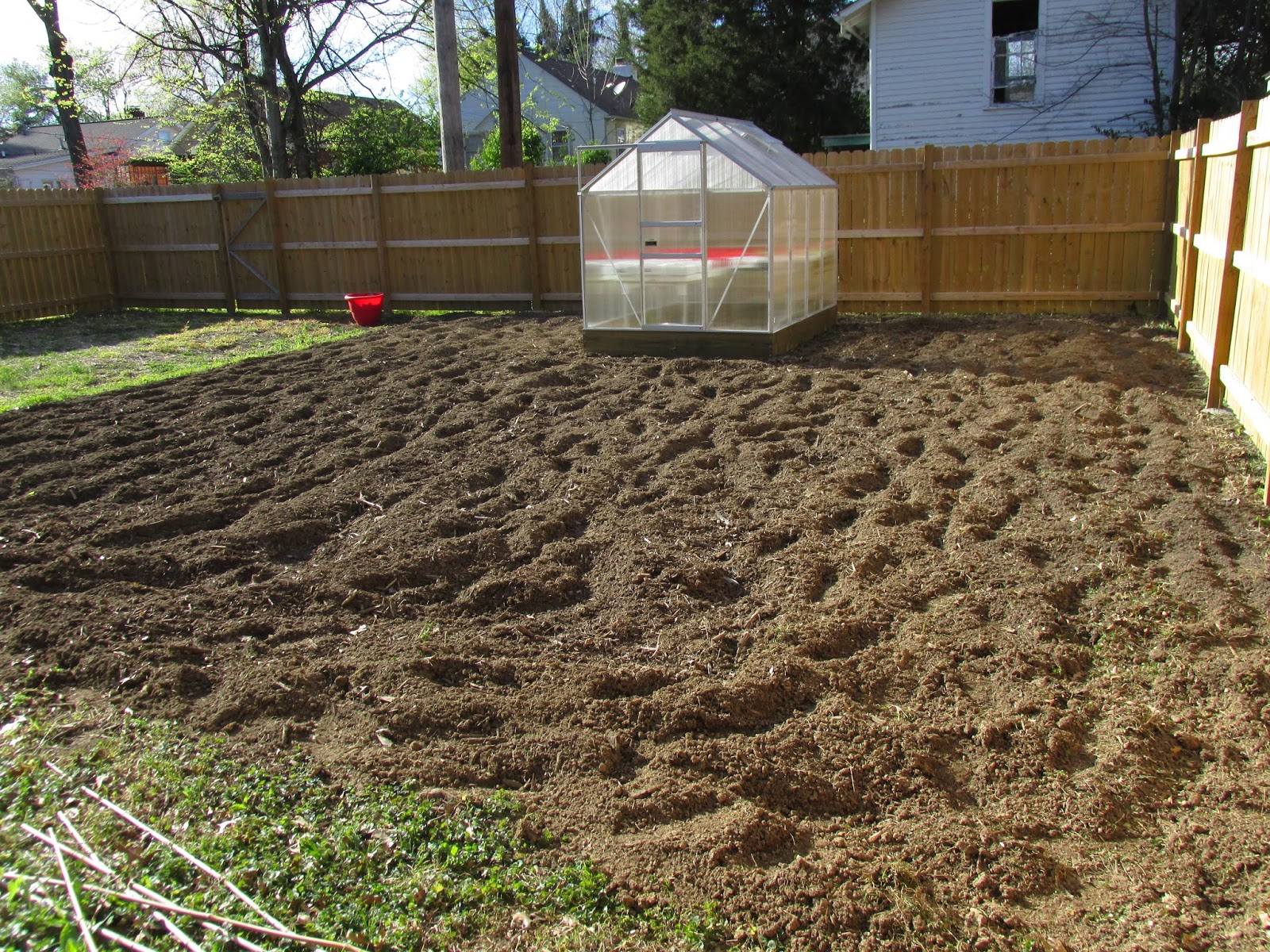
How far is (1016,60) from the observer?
1755 centimetres

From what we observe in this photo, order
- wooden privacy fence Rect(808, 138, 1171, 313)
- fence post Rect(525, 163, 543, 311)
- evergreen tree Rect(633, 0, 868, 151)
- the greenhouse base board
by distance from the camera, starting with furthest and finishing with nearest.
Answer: evergreen tree Rect(633, 0, 868, 151) < fence post Rect(525, 163, 543, 311) < wooden privacy fence Rect(808, 138, 1171, 313) < the greenhouse base board

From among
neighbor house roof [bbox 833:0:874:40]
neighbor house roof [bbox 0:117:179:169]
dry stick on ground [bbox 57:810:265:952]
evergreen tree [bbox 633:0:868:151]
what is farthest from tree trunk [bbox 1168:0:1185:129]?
neighbor house roof [bbox 0:117:179:169]

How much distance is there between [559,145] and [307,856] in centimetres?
3671

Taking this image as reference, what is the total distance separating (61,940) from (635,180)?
337 inches

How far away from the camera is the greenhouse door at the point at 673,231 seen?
9.59m

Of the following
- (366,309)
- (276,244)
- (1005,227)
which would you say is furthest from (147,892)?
(276,244)

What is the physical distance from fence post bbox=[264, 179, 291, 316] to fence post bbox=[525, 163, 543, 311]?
172 inches

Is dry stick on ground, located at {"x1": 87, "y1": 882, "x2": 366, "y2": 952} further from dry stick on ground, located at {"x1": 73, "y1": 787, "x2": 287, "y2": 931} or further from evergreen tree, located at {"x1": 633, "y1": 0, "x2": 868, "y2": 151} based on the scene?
evergreen tree, located at {"x1": 633, "y1": 0, "x2": 868, "y2": 151}

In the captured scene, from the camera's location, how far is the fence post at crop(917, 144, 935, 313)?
38.1 ft

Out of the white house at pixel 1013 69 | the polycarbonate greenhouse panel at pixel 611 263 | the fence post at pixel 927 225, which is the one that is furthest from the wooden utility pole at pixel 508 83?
the white house at pixel 1013 69

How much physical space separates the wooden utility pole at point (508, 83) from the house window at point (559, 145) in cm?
2177

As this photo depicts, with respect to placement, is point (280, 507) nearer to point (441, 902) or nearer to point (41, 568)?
point (41, 568)

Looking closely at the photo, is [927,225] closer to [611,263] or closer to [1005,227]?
[1005,227]

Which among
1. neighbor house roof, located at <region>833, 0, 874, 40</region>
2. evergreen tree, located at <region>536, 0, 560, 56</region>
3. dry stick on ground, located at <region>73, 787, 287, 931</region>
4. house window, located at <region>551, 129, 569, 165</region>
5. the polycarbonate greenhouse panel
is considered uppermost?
evergreen tree, located at <region>536, 0, 560, 56</region>
